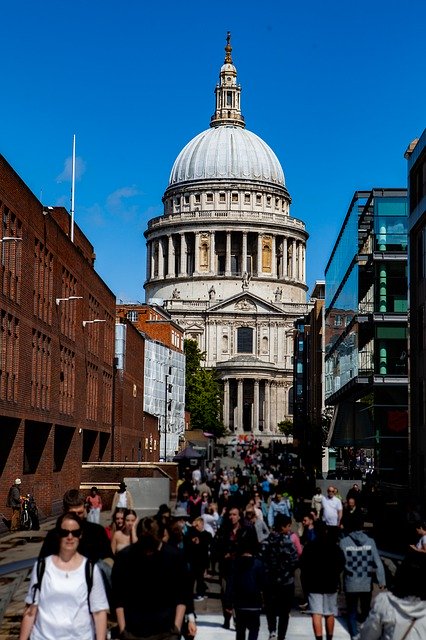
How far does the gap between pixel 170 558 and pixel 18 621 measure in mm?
7096

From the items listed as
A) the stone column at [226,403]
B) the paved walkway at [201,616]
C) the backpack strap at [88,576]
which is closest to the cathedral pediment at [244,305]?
the stone column at [226,403]

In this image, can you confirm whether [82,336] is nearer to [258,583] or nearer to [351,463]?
[351,463]

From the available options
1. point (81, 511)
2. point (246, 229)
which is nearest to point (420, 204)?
point (81, 511)

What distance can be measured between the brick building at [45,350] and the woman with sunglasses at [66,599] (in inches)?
972

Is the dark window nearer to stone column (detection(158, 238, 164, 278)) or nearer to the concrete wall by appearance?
stone column (detection(158, 238, 164, 278))

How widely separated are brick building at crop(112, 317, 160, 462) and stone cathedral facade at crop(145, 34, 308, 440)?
8813 cm

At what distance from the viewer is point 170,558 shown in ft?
33.4

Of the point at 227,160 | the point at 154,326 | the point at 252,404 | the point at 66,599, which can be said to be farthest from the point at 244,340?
the point at 66,599

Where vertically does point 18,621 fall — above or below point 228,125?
below

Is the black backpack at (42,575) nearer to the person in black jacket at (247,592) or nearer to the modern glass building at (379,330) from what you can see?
the person in black jacket at (247,592)

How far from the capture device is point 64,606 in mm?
9438

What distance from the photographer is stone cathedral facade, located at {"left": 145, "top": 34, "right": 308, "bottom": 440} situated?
561 ft

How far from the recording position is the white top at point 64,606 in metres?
9.40

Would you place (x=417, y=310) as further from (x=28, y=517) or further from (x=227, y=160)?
(x=227, y=160)
